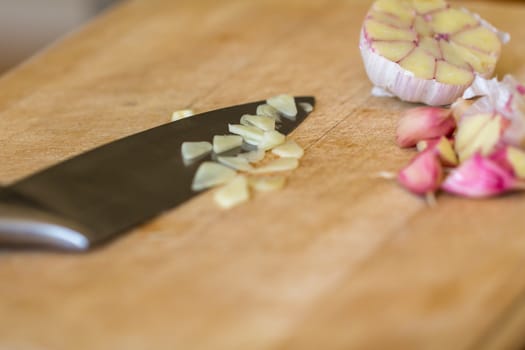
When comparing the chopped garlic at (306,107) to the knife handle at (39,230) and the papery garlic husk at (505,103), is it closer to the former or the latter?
the papery garlic husk at (505,103)

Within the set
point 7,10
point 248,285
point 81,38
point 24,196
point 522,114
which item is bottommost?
point 522,114

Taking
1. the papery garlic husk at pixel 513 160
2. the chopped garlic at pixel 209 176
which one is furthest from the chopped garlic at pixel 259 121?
the papery garlic husk at pixel 513 160

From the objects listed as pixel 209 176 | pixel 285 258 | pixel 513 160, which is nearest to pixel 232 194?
pixel 209 176

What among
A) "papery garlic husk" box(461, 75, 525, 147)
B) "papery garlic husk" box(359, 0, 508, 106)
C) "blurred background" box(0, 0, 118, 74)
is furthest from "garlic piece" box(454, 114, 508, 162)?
"blurred background" box(0, 0, 118, 74)

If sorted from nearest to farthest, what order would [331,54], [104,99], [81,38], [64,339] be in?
[64,339] < [104,99] < [331,54] < [81,38]

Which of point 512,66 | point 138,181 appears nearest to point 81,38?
point 138,181

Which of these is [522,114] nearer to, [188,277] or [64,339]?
[188,277]
